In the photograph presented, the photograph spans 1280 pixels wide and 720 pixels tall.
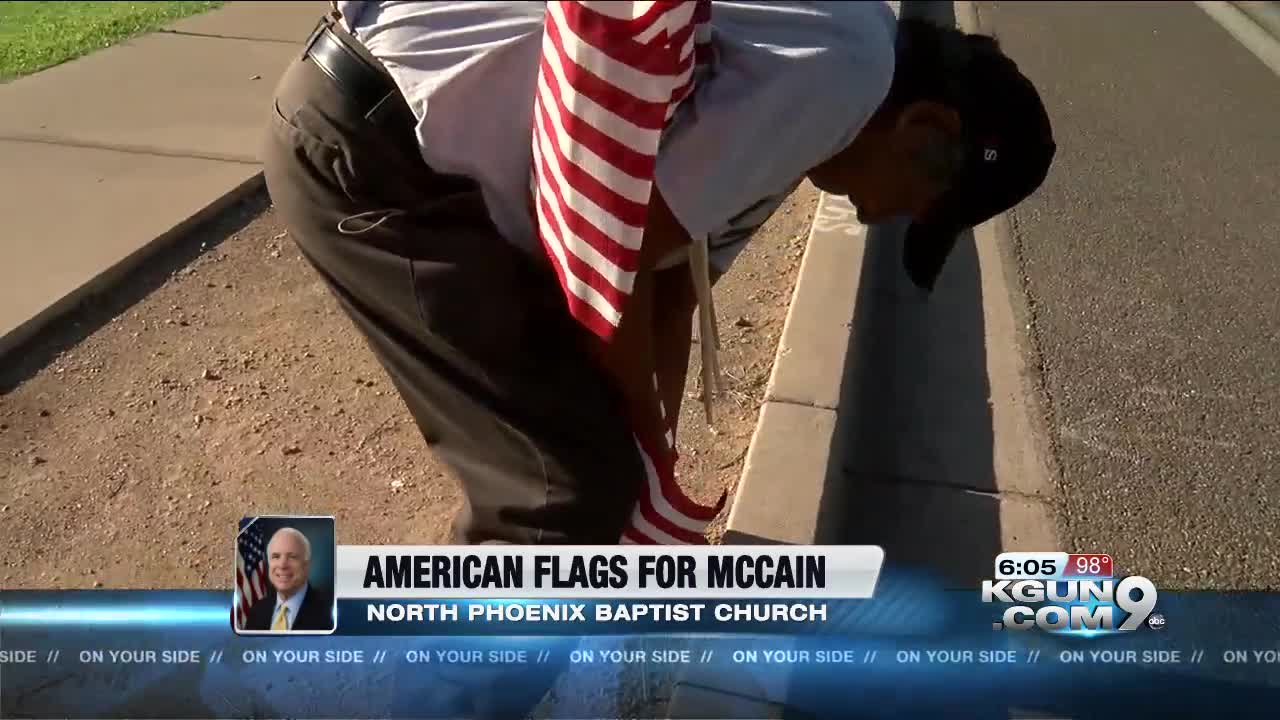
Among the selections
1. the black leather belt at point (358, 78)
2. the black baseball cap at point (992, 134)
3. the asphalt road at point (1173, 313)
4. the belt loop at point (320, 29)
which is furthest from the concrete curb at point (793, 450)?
the belt loop at point (320, 29)

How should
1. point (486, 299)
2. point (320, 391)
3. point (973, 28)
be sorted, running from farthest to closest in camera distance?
1. point (973, 28)
2. point (320, 391)
3. point (486, 299)

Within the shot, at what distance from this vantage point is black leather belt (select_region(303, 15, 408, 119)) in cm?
147

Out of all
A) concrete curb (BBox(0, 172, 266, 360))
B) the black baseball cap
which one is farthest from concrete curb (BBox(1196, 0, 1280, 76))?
concrete curb (BBox(0, 172, 266, 360))

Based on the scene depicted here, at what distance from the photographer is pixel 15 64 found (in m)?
2.73

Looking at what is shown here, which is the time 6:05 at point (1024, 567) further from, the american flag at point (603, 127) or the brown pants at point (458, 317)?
the american flag at point (603, 127)

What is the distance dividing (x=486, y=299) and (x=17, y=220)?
1.99m

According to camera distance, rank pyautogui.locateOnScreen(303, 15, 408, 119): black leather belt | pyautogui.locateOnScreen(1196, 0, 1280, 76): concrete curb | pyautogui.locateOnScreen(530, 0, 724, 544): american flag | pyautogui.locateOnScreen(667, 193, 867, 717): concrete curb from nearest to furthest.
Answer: pyautogui.locateOnScreen(530, 0, 724, 544): american flag < pyautogui.locateOnScreen(303, 15, 408, 119): black leather belt < pyautogui.locateOnScreen(667, 193, 867, 717): concrete curb < pyautogui.locateOnScreen(1196, 0, 1280, 76): concrete curb

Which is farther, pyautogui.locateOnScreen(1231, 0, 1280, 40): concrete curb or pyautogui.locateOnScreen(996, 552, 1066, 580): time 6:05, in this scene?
pyautogui.locateOnScreen(1231, 0, 1280, 40): concrete curb

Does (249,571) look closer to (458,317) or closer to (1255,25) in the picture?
(458,317)

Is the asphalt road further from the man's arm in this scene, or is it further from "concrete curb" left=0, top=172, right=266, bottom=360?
"concrete curb" left=0, top=172, right=266, bottom=360

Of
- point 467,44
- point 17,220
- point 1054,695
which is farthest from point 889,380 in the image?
point 17,220

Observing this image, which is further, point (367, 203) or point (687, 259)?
point (687, 259)

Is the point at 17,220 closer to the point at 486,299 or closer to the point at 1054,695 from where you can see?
the point at 486,299

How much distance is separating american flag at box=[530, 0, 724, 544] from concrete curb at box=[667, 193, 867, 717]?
0.74 m
